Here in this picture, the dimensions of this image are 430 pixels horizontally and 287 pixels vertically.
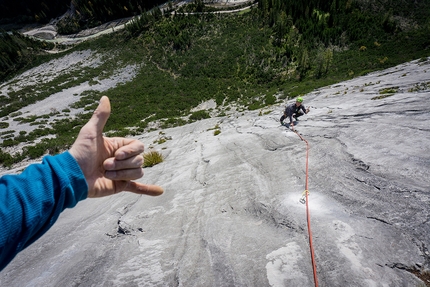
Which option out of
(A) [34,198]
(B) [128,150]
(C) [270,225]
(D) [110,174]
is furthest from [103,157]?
(C) [270,225]

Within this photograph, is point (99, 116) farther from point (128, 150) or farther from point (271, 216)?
point (271, 216)

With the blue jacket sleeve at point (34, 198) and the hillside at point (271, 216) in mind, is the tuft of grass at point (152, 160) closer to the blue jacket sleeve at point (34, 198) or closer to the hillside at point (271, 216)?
the hillside at point (271, 216)

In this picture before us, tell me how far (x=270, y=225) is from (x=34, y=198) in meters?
3.71

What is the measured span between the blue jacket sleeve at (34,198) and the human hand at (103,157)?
0.68 ft

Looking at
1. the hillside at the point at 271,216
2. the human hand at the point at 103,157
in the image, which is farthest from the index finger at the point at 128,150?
the hillside at the point at 271,216

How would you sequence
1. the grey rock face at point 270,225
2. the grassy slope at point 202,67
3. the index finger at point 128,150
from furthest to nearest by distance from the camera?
the grassy slope at point 202,67, the grey rock face at point 270,225, the index finger at point 128,150

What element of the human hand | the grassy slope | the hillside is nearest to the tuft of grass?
the hillside

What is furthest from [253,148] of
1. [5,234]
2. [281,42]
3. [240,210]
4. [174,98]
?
[281,42]

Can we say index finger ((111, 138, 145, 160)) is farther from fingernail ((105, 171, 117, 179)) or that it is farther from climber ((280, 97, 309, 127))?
climber ((280, 97, 309, 127))

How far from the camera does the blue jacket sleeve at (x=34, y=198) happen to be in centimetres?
170

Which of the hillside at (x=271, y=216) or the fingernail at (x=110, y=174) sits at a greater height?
the fingernail at (x=110, y=174)

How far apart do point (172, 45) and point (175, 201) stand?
5500 centimetres

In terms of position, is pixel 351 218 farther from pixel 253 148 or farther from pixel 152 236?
pixel 253 148

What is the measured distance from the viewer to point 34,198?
1.82 metres
